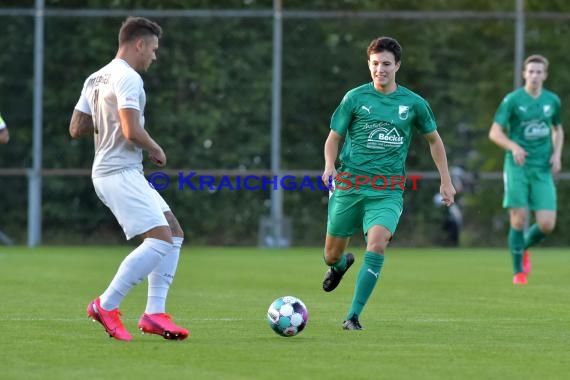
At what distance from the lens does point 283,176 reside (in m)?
21.7

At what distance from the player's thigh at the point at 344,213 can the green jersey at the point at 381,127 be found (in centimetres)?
9

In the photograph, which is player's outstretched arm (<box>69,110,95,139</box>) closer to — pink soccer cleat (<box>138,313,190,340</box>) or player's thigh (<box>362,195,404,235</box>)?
pink soccer cleat (<box>138,313,190,340</box>)

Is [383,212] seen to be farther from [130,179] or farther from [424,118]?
[130,179]

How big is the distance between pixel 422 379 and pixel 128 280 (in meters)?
2.27

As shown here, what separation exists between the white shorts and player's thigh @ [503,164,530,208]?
22.3ft

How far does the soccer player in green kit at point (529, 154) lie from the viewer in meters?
14.3

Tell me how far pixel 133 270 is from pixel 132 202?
41cm

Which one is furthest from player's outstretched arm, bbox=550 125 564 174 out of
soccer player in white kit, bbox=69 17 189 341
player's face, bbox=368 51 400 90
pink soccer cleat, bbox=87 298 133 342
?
pink soccer cleat, bbox=87 298 133 342

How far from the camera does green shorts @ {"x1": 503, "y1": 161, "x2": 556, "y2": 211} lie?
1438cm

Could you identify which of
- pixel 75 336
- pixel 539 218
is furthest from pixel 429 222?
pixel 75 336

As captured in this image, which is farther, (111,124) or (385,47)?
(385,47)

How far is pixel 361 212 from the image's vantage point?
984 cm

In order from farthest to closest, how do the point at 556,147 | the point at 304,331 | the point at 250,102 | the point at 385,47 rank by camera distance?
the point at 250,102 < the point at 556,147 < the point at 385,47 < the point at 304,331

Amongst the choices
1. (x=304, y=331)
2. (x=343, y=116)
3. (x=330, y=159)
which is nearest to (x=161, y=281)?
(x=304, y=331)
